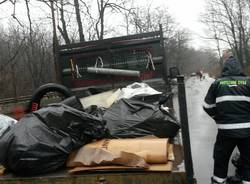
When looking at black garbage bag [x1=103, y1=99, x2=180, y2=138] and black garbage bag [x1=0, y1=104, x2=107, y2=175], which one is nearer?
black garbage bag [x1=0, y1=104, x2=107, y2=175]

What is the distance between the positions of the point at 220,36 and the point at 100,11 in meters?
39.5

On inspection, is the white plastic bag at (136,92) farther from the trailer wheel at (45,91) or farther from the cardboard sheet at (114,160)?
the cardboard sheet at (114,160)

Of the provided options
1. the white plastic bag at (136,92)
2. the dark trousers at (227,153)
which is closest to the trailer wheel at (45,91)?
the white plastic bag at (136,92)

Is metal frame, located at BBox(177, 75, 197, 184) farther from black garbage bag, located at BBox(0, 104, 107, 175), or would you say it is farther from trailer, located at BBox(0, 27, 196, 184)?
trailer, located at BBox(0, 27, 196, 184)

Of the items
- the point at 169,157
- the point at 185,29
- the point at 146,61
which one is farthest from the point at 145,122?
the point at 185,29

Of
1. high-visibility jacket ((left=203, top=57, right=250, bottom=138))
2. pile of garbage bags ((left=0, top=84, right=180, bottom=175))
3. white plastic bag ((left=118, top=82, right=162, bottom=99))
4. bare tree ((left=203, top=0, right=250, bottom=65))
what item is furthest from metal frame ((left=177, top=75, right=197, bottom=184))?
bare tree ((left=203, top=0, right=250, bottom=65))

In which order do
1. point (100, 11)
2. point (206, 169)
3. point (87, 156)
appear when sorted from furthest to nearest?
point (100, 11)
point (206, 169)
point (87, 156)

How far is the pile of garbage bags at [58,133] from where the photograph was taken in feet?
11.0

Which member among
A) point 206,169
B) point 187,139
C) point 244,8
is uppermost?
point 244,8

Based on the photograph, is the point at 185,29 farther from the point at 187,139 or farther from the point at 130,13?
the point at 187,139

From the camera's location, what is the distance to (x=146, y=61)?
6547mm

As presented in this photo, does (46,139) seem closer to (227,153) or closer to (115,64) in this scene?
(227,153)

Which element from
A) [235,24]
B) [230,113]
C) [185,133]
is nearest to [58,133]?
[185,133]

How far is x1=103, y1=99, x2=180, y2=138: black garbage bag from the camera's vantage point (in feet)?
14.0
